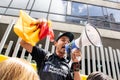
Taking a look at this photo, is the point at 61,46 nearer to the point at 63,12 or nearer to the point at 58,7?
the point at 63,12

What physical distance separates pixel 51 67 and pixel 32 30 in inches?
20.6

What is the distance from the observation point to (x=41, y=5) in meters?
9.70

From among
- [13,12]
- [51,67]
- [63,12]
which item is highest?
[63,12]

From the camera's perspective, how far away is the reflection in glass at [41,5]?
9512 mm

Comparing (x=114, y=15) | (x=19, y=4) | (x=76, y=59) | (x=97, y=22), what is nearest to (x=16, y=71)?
(x=76, y=59)

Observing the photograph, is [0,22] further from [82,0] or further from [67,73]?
[67,73]

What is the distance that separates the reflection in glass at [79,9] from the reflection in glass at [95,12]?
208mm

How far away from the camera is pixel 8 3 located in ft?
31.1

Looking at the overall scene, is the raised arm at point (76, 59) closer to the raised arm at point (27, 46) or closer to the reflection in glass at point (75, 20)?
the raised arm at point (27, 46)

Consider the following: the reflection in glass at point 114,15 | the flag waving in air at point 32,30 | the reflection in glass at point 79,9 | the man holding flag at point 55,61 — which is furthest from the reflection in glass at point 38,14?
the man holding flag at point 55,61

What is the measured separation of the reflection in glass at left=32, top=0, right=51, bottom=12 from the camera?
9512mm

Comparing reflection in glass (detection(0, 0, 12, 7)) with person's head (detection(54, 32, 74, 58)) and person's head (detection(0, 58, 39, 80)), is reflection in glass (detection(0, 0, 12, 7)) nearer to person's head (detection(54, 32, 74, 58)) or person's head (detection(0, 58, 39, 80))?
person's head (detection(54, 32, 74, 58))

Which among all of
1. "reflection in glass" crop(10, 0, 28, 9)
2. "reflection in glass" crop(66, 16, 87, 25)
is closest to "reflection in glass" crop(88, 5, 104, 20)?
"reflection in glass" crop(66, 16, 87, 25)

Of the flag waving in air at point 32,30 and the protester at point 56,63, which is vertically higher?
the flag waving in air at point 32,30
